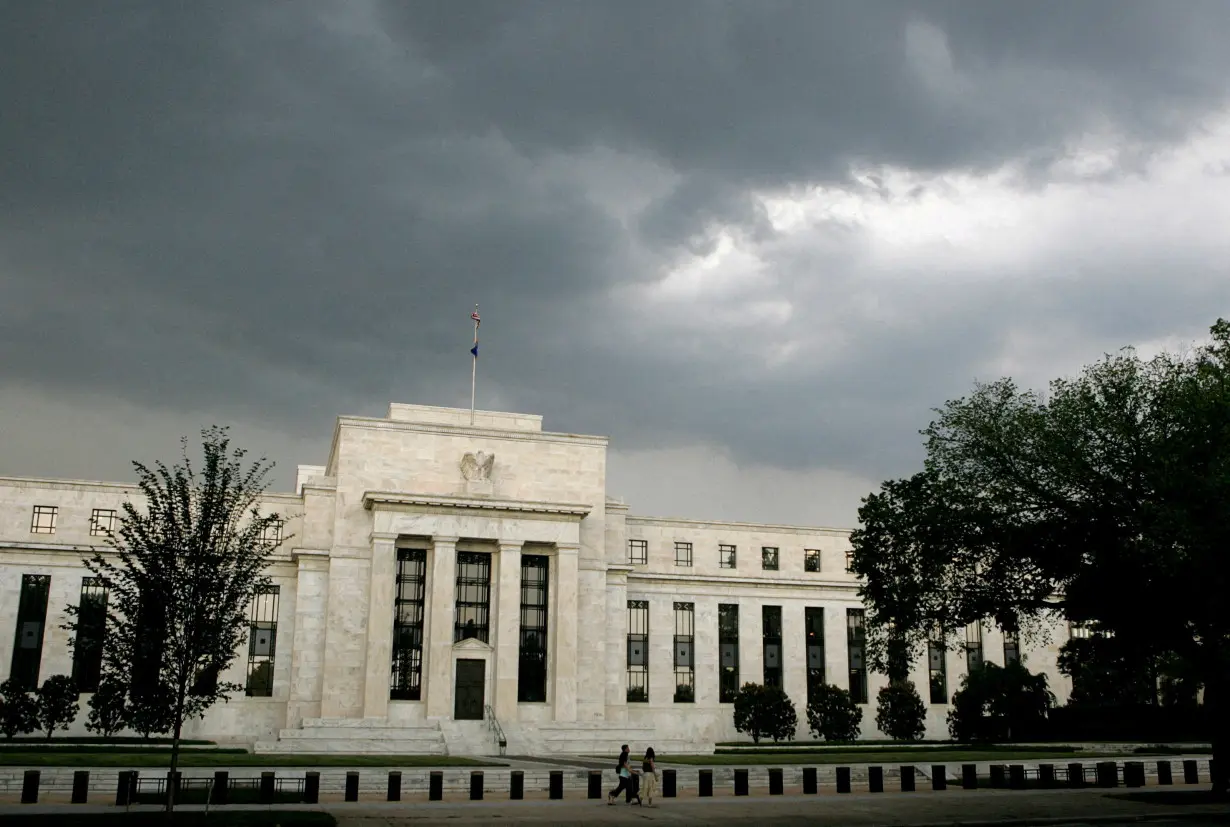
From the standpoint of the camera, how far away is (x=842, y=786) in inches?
1312

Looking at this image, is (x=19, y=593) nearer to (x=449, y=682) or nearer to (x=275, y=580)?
(x=275, y=580)

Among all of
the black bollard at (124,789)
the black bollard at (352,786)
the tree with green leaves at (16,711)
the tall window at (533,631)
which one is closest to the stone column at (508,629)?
the tall window at (533,631)

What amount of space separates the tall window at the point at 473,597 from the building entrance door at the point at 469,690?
1525mm

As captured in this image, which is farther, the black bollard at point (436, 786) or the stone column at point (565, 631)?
the stone column at point (565, 631)

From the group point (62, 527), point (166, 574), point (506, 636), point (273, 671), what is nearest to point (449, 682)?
point (506, 636)

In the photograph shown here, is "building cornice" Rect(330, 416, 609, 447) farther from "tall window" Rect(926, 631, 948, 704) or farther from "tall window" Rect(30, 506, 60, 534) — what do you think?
"tall window" Rect(926, 631, 948, 704)

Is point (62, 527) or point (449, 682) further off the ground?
point (62, 527)

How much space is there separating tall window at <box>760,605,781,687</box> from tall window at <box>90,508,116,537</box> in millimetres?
39209

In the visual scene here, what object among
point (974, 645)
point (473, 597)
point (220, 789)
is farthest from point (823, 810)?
point (974, 645)

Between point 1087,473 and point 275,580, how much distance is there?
43.3 m

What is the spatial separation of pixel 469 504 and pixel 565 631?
871cm

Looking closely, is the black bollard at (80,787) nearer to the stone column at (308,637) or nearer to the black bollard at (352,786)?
the black bollard at (352,786)

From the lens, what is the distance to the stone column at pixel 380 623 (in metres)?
55.5

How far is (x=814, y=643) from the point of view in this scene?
70688 mm
